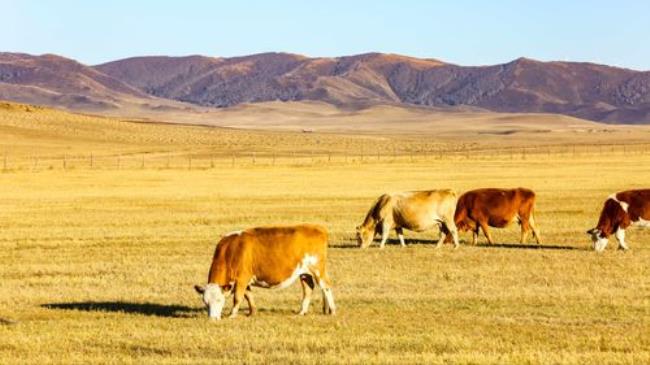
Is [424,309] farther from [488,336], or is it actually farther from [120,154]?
[120,154]

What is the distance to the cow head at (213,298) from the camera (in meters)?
13.6

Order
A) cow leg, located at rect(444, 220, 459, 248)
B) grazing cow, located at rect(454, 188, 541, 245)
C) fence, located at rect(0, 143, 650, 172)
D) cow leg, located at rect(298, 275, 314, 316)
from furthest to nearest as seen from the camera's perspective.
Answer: fence, located at rect(0, 143, 650, 172) < grazing cow, located at rect(454, 188, 541, 245) < cow leg, located at rect(444, 220, 459, 248) < cow leg, located at rect(298, 275, 314, 316)

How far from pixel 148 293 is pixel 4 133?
310ft

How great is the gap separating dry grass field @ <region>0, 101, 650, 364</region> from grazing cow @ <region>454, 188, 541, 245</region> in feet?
1.94

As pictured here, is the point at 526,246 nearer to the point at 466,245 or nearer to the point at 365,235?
the point at 466,245

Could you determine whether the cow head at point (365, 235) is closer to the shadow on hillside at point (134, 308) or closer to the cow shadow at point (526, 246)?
the cow shadow at point (526, 246)

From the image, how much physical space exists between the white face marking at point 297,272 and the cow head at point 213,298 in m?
0.74

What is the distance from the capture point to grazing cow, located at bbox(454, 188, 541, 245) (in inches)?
938

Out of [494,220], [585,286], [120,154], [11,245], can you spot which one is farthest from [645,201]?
[120,154]

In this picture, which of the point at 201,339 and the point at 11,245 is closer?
the point at 201,339

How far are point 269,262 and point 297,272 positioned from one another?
1.41ft

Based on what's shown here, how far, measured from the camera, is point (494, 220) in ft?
78.3

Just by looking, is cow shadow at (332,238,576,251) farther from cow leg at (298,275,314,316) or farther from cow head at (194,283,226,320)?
cow head at (194,283,226,320)

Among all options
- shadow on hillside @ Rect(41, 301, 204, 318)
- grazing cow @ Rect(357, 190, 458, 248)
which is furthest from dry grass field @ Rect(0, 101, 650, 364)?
grazing cow @ Rect(357, 190, 458, 248)
